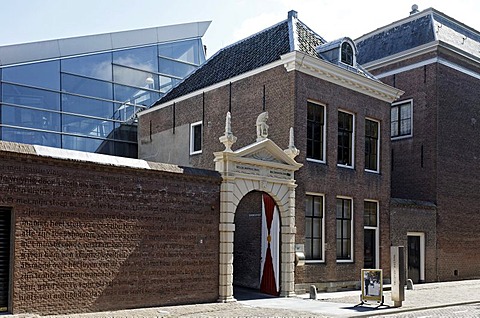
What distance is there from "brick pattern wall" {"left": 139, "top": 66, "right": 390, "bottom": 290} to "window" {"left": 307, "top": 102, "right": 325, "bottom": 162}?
0.25m

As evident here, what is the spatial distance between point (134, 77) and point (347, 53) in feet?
39.2

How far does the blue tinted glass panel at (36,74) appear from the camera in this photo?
2381 centimetres

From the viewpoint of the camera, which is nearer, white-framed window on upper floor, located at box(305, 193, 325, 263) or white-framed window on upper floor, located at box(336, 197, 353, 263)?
white-framed window on upper floor, located at box(305, 193, 325, 263)

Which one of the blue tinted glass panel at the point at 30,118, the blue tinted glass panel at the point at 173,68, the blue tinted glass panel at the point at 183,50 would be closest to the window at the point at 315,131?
the blue tinted glass panel at the point at 30,118

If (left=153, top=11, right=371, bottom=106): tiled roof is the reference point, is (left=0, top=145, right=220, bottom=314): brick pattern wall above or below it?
below

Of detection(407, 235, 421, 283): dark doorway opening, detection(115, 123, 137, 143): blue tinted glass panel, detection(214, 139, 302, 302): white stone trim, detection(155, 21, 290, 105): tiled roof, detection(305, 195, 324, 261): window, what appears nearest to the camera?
detection(214, 139, 302, 302): white stone trim

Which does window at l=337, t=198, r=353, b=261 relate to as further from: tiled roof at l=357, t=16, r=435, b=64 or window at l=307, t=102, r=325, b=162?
tiled roof at l=357, t=16, r=435, b=64

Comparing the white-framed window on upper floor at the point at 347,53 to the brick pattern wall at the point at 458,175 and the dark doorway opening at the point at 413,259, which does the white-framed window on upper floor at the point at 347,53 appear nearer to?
the brick pattern wall at the point at 458,175

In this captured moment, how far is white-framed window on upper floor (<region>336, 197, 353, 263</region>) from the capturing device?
20.8 meters

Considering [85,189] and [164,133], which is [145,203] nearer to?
[85,189]

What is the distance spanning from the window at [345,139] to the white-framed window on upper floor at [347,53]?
210 centimetres

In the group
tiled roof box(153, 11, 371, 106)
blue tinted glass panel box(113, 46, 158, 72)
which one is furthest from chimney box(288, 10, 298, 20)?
blue tinted glass panel box(113, 46, 158, 72)

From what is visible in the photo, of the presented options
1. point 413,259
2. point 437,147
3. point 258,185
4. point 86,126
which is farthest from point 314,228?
point 86,126

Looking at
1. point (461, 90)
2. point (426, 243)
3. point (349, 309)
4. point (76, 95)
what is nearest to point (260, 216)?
point (349, 309)
